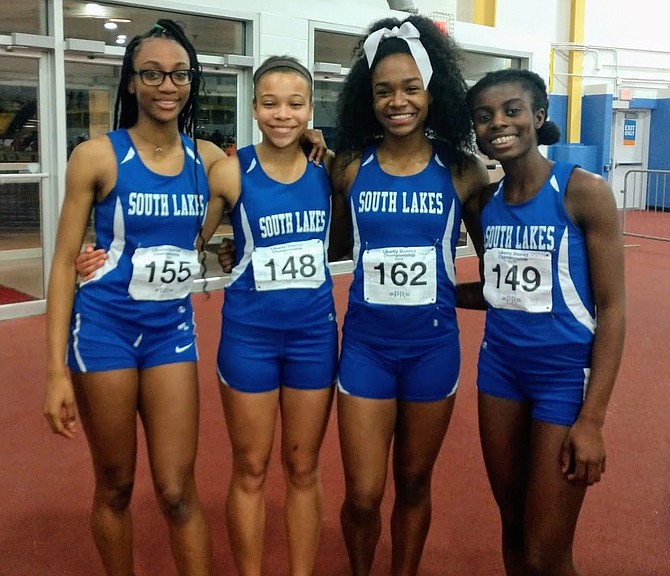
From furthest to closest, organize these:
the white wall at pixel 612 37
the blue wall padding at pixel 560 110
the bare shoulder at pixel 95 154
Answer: the blue wall padding at pixel 560 110
the white wall at pixel 612 37
the bare shoulder at pixel 95 154

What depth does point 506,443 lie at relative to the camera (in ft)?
6.28

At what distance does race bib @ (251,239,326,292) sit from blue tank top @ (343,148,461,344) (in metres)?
0.16

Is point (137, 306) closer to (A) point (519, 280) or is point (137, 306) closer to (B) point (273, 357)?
(B) point (273, 357)

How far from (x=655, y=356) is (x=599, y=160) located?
8.73 meters

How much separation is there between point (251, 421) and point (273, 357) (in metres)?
0.19

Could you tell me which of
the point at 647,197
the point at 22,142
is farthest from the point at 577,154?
the point at 22,142

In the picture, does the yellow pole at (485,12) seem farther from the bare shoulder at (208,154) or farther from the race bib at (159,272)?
the race bib at (159,272)

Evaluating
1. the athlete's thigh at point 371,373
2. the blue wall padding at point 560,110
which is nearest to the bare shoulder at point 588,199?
the athlete's thigh at point 371,373

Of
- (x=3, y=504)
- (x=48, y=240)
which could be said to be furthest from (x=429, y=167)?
(x=48, y=240)

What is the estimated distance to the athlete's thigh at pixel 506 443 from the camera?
190 cm

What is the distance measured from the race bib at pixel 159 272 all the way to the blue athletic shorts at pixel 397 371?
20.2 inches

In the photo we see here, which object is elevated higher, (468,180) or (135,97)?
(135,97)

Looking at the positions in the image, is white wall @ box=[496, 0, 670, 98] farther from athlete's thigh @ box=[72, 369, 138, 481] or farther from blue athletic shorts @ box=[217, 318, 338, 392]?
athlete's thigh @ box=[72, 369, 138, 481]

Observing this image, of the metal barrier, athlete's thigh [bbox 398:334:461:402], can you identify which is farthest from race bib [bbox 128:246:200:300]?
the metal barrier
